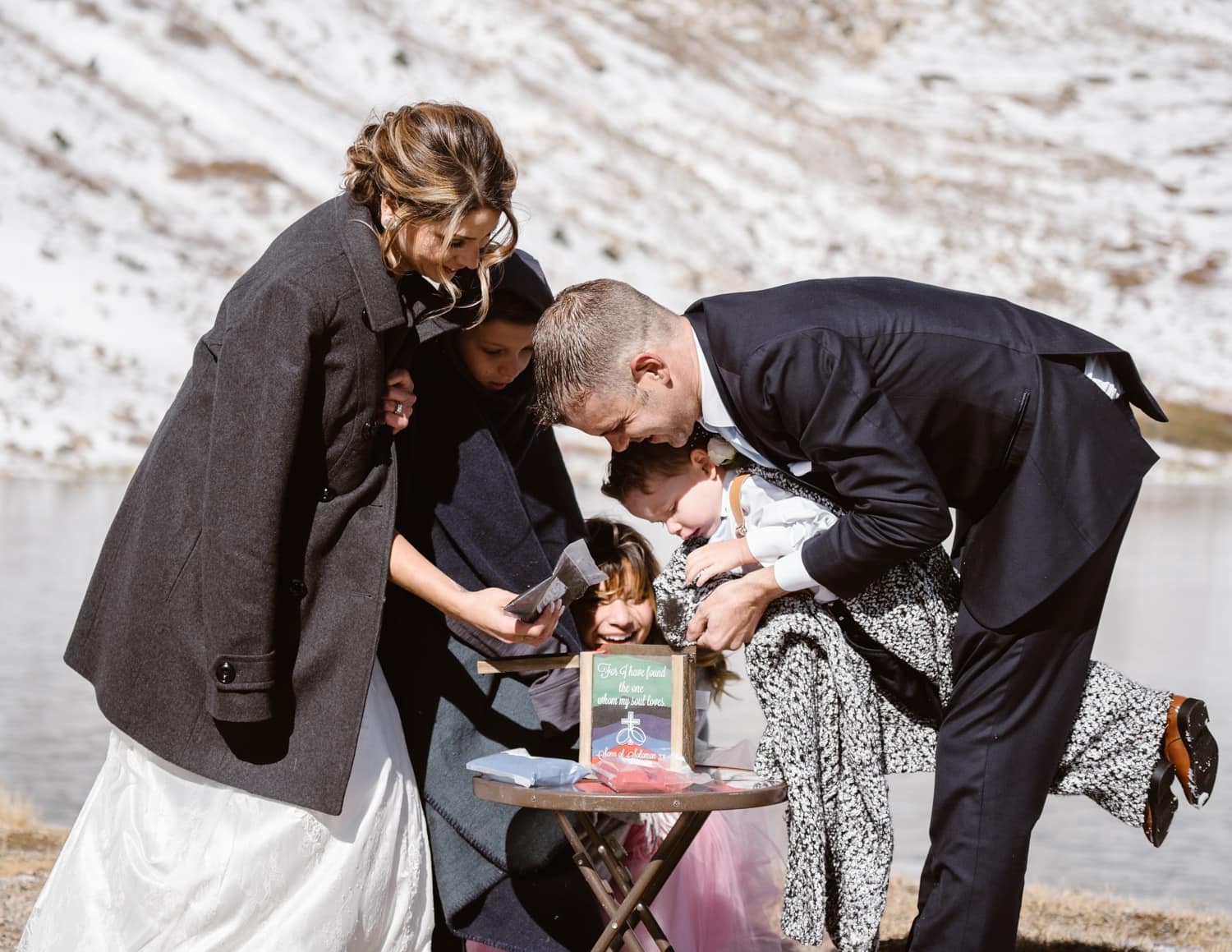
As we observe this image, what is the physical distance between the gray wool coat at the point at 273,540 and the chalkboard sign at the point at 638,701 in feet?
1.49

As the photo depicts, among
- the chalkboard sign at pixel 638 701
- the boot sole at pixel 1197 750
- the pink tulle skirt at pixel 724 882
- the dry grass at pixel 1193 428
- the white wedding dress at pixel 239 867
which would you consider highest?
the boot sole at pixel 1197 750

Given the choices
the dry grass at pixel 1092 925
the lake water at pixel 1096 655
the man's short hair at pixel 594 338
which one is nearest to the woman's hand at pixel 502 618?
the man's short hair at pixel 594 338

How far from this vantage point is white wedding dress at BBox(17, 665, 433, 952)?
10.3 ft

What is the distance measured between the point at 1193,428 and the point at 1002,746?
27.5 m

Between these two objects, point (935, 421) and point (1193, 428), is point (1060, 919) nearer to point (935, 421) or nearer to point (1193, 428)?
point (935, 421)

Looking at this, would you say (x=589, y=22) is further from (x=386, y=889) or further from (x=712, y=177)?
(x=386, y=889)

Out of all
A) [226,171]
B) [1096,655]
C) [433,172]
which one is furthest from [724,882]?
[226,171]

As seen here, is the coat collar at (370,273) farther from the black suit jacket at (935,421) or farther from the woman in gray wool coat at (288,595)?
the black suit jacket at (935,421)

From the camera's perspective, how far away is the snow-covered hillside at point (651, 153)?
71.9ft

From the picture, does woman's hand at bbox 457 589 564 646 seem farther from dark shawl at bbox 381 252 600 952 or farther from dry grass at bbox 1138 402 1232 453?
dry grass at bbox 1138 402 1232 453

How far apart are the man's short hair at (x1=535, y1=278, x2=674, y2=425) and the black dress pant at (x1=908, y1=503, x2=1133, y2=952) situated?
84 cm

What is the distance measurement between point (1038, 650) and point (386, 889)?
141 centimetres

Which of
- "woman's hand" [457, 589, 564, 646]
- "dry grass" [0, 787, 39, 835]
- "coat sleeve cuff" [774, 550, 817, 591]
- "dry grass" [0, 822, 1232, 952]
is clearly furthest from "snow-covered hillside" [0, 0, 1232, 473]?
"coat sleeve cuff" [774, 550, 817, 591]

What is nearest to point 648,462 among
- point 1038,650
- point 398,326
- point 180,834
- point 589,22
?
point 398,326
